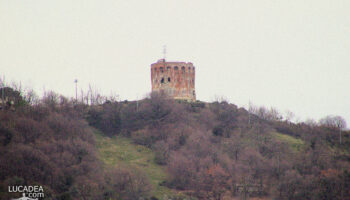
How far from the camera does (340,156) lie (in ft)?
189

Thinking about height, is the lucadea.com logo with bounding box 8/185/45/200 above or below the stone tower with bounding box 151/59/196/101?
below

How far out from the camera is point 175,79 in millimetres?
73000

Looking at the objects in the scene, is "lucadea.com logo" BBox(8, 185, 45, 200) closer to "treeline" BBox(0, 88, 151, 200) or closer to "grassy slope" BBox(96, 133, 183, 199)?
"treeline" BBox(0, 88, 151, 200)

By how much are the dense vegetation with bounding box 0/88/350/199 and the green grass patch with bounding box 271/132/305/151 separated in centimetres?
15

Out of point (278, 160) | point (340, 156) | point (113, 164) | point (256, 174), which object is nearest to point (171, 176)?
point (113, 164)

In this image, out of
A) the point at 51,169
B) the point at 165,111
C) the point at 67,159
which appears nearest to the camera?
the point at 51,169

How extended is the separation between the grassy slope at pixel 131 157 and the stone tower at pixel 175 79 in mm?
14134

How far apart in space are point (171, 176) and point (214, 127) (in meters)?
18.0

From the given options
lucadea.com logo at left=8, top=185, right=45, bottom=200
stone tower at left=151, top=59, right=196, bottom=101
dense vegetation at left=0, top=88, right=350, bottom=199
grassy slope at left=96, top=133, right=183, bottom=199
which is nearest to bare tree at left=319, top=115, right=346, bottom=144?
dense vegetation at left=0, top=88, right=350, bottom=199

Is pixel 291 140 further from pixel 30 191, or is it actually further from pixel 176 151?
pixel 30 191

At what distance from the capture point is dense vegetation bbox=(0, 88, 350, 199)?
38.9m

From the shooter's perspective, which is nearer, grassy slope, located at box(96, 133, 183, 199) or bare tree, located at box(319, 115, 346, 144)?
grassy slope, located at box(96, 133, 183, 199)

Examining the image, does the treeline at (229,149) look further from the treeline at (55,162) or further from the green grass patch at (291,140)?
the treeline at (55,162)

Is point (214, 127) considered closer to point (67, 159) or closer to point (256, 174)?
point (256, 174)
